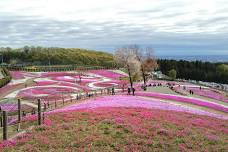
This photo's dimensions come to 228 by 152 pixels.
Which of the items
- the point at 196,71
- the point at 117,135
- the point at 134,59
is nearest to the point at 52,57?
→ the point at 196,71

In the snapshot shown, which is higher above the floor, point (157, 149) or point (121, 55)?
point (121, 55)

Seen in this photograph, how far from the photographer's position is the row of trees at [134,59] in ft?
283

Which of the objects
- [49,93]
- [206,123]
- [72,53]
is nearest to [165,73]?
[72,53]

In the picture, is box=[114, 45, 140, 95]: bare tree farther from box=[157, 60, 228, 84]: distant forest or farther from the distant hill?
the distant hill

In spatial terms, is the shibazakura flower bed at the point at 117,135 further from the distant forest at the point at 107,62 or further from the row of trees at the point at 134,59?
the distant forest at the point at 107,62

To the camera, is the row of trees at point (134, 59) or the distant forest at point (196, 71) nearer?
the row of trees at point (134, 59)

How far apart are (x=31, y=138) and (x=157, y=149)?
6.85 metres

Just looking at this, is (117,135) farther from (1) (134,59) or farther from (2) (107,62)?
(2) (107,62)

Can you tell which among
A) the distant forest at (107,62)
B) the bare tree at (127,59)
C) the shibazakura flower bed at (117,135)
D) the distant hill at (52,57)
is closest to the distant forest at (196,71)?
the distant forest at (107,62)

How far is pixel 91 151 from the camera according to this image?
18.5 m

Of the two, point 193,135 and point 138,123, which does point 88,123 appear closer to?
point 138,123

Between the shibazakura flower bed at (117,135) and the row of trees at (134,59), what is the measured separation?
2041 inches

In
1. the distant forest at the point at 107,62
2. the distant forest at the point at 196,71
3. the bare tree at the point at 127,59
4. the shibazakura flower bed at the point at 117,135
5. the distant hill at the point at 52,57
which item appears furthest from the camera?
the distant hill at the point at 52,57

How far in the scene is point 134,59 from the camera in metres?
92.6
